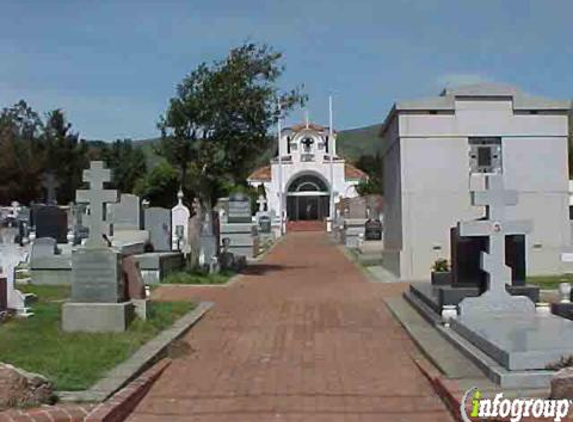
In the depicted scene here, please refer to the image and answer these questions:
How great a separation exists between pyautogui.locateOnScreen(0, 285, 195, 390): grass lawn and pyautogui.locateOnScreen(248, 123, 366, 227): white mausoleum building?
64544 mm

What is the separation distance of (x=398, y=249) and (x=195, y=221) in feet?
17.5

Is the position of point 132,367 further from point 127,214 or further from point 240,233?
point 240,233

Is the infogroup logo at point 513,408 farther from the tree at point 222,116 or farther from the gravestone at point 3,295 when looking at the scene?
the tree at point 222,116

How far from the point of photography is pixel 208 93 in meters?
22.2

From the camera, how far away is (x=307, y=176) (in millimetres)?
80312

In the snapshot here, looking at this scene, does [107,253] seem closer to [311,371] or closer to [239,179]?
[311,371]

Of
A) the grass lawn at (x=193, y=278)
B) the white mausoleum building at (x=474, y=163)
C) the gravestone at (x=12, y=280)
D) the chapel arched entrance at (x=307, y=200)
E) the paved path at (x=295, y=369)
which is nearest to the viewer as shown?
the paved path at (x=295, y=369)

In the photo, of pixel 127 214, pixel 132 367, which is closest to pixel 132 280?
pixel 132 367

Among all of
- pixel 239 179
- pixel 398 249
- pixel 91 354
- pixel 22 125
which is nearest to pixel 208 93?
pixel 239 179

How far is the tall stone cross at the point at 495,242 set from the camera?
11.0m

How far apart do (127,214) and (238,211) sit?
701 cm

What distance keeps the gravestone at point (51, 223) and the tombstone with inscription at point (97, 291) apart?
1429 centimetres

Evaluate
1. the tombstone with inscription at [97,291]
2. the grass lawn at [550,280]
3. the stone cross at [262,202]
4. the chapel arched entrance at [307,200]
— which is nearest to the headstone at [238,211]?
the grass lawn at [550,280]

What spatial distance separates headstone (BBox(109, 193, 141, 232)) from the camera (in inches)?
Result: 1220
